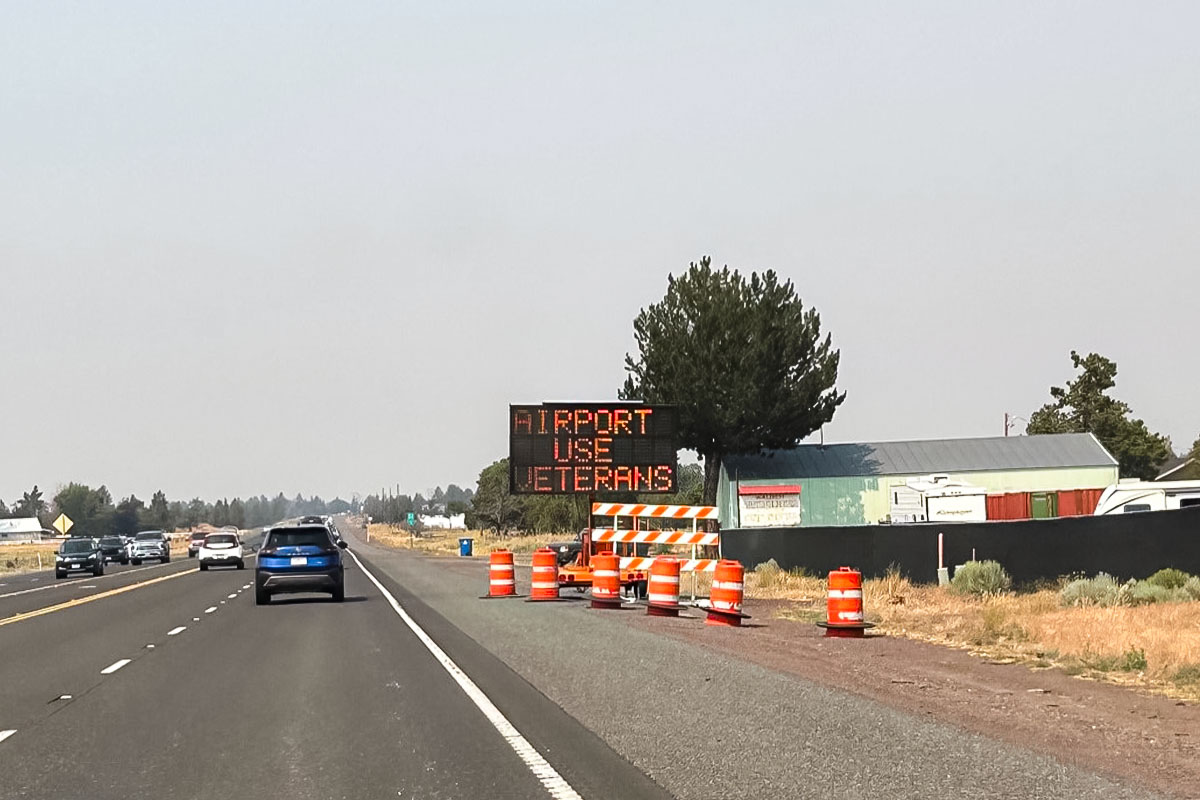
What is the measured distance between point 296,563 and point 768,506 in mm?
52566

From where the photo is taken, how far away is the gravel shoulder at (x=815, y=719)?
9.65 meters

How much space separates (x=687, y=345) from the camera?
82.3 m

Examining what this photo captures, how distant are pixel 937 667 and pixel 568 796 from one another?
9927 millimetres

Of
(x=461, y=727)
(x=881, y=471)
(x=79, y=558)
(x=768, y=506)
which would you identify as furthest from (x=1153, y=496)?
(x=881, y=471)

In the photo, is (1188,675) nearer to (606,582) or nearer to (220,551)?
(606,582)

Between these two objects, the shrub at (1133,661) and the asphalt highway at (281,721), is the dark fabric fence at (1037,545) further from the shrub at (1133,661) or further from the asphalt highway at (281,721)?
the asphalt highway at (281,721)

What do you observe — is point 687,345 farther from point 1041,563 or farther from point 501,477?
point 501,477

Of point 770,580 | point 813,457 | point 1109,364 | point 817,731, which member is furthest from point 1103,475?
point 817,731

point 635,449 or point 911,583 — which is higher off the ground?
point 635,449

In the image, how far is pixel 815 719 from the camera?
12508 millimetres

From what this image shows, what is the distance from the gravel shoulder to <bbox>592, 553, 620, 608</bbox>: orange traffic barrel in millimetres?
7264

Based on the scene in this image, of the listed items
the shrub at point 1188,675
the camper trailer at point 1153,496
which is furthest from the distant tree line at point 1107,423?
the shrub at point 1188,675

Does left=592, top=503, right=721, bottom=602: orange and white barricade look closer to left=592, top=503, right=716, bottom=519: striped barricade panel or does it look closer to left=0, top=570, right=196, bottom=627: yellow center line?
left=592, top=503, right=716, bottom=519: striped barricade panel

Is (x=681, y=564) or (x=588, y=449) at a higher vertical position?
(x=588, y=449)
